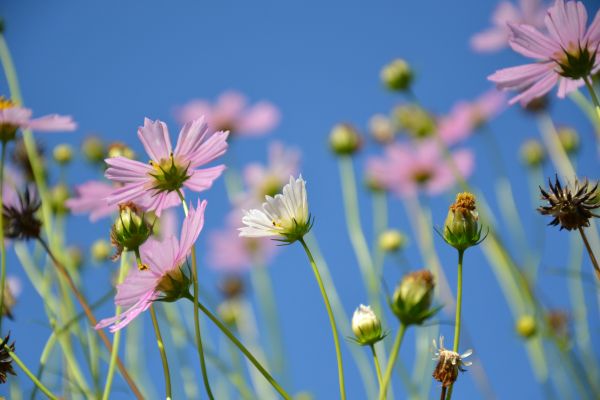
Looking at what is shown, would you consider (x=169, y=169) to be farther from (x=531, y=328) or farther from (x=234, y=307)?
(x=234, y=307)

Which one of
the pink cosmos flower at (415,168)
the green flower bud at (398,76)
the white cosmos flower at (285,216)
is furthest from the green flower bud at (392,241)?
the white cosmos flower at (285,216)

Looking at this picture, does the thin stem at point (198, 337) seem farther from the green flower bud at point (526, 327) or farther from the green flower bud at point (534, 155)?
the green flower bud at point (534, 155)

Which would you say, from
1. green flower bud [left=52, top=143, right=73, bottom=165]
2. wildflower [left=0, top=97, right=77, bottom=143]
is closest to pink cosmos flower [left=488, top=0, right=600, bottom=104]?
wildflower [left=0, top=97, right=77, bottom=143]

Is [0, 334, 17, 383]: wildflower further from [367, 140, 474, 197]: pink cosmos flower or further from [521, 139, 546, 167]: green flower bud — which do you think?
[521, 139, 546, 167]: green flower bud

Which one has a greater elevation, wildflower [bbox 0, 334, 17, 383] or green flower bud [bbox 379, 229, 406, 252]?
green flower bud [bbox 379, 229, 406, 252]

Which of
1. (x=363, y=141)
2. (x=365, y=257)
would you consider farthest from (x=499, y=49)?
(x=365, y=257)
